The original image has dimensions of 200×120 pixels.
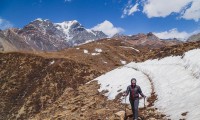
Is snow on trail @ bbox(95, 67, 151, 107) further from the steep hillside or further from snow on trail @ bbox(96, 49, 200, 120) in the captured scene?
the steep hillside

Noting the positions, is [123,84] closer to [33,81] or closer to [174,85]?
[174,85]

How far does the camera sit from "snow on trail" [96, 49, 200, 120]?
811 inches

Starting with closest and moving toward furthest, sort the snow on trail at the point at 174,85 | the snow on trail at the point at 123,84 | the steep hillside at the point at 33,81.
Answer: the snow on trail at the point at 174,85
the snow on trail at the point at 123,84
the steep hillside at the point at 33,81

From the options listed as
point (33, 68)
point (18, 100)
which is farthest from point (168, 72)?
point (33, 68)

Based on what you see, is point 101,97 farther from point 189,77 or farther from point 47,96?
point 47,96

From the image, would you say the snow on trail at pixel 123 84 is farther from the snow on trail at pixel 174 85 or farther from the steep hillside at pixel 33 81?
the steep hillside at pixel 33 81

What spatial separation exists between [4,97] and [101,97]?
55524mm

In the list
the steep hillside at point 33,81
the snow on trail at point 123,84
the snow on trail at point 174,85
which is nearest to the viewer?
the snow on trail at point 174,85

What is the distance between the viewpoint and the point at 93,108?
29.5m

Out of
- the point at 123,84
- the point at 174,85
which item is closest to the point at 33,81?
the point at 123,84

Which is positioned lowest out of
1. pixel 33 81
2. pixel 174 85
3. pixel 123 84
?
pixel 174 85

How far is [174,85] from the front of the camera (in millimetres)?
27172

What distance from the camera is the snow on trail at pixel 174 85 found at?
20609mm

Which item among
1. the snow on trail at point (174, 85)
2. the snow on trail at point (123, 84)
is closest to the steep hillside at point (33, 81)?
the snow on trail at point (123, 84)
